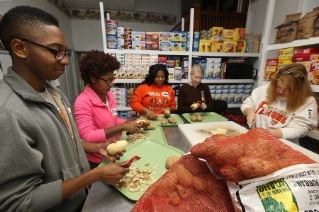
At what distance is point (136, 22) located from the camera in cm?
579

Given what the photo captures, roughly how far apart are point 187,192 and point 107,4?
6129 mm

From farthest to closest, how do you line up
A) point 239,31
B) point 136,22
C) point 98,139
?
1. point 136,22
2. point 239,31
3. point 98,139

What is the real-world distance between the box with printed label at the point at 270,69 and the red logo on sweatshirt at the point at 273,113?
834 mm

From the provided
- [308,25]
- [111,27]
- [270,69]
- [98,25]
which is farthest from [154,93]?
[98,25]

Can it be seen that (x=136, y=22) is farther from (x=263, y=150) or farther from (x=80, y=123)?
(x=263, y=150)

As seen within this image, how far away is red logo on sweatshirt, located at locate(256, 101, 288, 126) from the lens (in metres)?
1.61

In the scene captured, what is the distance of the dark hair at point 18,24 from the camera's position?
0.64 meters

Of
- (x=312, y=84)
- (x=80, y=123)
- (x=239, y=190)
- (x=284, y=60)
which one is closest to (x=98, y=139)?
(x=80, y=123)

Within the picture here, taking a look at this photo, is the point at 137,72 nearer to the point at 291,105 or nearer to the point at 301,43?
the point at 291,105

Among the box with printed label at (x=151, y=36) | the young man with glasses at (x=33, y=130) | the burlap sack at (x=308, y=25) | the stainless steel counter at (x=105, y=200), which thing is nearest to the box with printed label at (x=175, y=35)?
the box with printed label at (x=151, y=36)

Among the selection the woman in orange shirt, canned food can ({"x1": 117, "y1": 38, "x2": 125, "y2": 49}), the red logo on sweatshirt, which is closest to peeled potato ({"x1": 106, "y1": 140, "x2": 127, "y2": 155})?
the woman in orange shirt

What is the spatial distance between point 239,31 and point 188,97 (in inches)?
69.3

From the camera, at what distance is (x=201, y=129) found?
1.65 metres

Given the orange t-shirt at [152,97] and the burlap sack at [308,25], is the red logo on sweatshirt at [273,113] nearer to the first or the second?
the burlap sack at [308,25]
